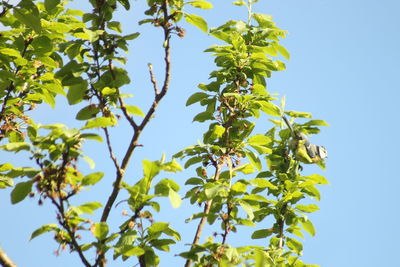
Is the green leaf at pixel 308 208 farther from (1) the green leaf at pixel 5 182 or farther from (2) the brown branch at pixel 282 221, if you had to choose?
(1) the green leaf at pixel 5 182

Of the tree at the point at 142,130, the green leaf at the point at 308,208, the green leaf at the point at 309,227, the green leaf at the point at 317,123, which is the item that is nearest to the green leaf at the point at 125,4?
the tree at the point at 142,130

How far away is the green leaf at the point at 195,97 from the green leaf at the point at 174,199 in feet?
6.61

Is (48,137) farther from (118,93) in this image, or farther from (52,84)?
(52,84)

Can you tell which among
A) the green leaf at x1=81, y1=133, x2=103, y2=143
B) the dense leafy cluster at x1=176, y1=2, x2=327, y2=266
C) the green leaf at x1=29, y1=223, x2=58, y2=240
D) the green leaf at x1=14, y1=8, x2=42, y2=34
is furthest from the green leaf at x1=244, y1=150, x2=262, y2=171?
the green leaf at x1=14, y1=8, x2=42, y2=34

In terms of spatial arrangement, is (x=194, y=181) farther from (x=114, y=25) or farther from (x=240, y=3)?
(x=240, y=3)

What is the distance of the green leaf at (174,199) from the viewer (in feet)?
14.1

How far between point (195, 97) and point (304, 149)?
1.46 meters

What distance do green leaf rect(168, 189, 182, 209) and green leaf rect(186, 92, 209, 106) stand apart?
201 centimetres

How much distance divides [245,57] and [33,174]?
304 centimetres

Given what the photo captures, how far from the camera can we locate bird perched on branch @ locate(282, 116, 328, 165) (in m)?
6.25

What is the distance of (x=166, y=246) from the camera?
4.74 meters

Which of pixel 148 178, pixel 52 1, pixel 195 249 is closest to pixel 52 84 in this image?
pixel 52 1

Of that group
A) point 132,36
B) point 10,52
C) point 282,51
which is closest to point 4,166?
point 10,52

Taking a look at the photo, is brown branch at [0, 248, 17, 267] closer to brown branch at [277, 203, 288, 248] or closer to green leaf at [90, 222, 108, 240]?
green leaf at [90, 222, 108, 240]
